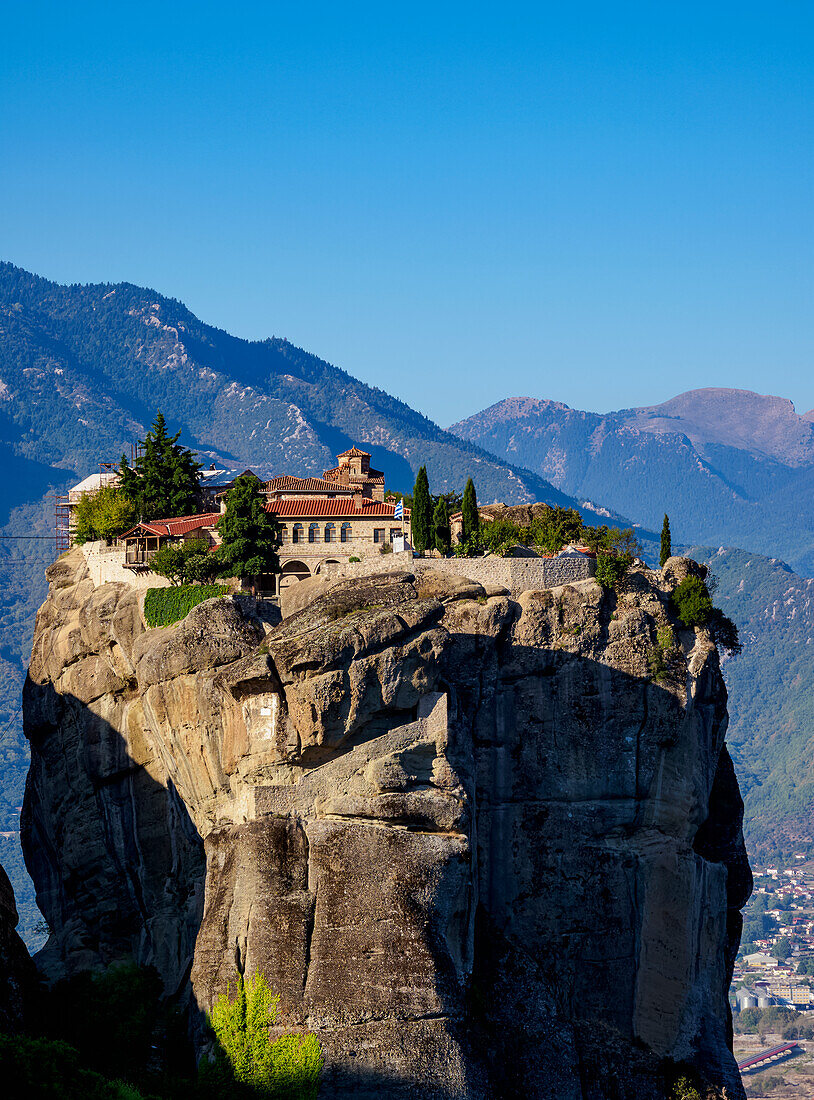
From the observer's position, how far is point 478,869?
74.5m

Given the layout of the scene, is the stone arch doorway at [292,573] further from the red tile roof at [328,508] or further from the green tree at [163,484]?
the green tree at [163,484]

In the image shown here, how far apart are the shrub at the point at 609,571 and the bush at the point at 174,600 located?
18.8m

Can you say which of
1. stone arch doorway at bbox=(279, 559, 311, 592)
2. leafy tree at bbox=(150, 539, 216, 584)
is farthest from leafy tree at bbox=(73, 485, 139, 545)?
stone arch doorway at bbox=(279, 559, 311, 592)

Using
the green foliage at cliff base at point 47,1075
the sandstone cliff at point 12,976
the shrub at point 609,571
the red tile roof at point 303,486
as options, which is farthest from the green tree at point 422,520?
the green foliage at cliff base at point 47,1075

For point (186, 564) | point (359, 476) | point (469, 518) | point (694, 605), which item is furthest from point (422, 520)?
point (359, 476)

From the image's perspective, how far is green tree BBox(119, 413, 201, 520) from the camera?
335ft

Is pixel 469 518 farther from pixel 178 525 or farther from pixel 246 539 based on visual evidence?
pixel 178 525

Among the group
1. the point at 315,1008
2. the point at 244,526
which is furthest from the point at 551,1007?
the point at 244,526

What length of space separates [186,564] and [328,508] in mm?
9436

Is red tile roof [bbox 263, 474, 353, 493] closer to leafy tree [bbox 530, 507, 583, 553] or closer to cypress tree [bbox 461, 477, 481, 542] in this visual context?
cypress tree [bbox 461, 477, 481, 542]

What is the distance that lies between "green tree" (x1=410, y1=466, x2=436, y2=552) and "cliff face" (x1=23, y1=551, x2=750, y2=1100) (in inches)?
247

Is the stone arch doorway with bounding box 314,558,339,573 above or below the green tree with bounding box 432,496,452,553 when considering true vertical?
below

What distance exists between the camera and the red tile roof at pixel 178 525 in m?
92.9

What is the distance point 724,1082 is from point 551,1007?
35.2ft
